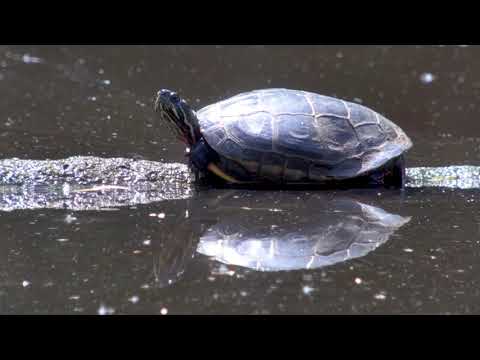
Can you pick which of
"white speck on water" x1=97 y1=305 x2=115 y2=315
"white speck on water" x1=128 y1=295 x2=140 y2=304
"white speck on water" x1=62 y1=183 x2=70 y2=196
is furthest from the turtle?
"white speck on water" x1=97 y1=305 x2=115 y2=315

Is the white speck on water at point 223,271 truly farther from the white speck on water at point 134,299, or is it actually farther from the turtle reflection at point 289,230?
the white speck on water at point 134,299

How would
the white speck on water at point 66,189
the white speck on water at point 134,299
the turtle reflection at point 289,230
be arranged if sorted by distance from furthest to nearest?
the white speck on water at point 66,189 → the turtle reflection at point 289,230 → the white speck on water at point 134,299

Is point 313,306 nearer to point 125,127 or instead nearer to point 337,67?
point 125,127

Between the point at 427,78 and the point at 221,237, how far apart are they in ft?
25.1

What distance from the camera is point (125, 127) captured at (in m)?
8.65

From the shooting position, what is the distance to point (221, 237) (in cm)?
541

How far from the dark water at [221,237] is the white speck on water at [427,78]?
4.33ft

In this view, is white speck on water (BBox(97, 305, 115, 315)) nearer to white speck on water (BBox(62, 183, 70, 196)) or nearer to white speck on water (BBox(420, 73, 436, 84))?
white speck on water (BBox(62, 183, 70, 196))

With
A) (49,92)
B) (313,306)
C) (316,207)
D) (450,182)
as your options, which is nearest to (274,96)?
(316,207)

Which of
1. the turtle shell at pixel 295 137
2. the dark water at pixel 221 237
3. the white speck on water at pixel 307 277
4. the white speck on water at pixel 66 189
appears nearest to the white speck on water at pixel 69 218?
the dark water at pixel 221 237

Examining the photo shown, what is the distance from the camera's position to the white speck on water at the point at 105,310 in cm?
401

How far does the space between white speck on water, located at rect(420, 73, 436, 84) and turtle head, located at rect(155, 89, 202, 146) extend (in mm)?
6024

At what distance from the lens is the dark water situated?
4305 mm

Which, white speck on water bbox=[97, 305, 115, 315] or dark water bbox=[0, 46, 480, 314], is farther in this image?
dark water bbox=[0, 46, 480, 314]
